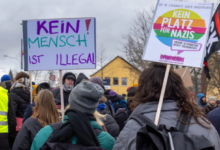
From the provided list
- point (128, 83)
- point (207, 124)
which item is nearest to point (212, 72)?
point (207, 124)

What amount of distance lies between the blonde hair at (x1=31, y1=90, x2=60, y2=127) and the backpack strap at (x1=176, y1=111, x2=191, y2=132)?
2.06m

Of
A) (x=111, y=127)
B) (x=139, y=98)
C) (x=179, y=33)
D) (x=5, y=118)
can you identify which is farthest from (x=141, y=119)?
(x=5, y=118)

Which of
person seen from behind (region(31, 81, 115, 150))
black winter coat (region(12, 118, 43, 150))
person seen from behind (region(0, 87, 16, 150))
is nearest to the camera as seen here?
person seen from behind (region(31, 81, 115, 150))

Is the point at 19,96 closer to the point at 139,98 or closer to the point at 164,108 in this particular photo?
the point at 139,98

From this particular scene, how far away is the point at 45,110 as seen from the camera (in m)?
3.72

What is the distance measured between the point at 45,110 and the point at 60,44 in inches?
42.0

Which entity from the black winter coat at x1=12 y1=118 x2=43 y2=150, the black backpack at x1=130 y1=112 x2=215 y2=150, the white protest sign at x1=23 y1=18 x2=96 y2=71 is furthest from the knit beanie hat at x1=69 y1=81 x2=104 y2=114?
the white protest sign at x1=23 y1=18 x2=96 y2=71

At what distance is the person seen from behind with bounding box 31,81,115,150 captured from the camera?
222 cm

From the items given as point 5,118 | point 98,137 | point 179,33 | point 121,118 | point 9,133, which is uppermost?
point 179,33

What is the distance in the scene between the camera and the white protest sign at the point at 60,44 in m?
4.22

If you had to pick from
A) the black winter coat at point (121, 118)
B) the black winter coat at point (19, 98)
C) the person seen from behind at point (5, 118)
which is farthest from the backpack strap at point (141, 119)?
the black winter coat at point (19, 98)

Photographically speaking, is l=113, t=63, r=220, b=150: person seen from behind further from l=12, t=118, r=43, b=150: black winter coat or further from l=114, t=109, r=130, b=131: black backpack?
l=114, t=109, r=130, b=131: black backpack

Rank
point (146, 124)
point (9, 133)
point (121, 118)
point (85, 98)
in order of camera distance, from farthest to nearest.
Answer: point (121, 118)
point (9, 133)
point (85, 98)
point (146, 124)

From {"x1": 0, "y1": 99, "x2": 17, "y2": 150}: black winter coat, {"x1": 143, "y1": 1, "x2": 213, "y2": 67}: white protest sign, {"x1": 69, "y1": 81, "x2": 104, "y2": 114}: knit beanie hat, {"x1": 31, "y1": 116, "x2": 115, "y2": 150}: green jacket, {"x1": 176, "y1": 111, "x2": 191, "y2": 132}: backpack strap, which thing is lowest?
{"x1": 0, "y1": 99, "x2": 17, "y2": 150}: black winter coat
